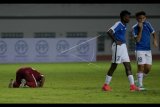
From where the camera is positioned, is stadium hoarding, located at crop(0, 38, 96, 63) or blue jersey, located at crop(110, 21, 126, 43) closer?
blue jersey, located at crop(110, 21, 126, 43)

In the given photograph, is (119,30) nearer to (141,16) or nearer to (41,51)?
(141,16)

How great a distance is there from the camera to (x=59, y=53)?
41.9 meters

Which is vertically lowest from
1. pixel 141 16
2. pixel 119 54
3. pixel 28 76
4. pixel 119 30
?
pixel 28 76

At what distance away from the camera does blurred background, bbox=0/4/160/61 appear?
185ft

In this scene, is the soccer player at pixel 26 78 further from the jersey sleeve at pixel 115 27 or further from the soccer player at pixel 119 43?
the jersey sleeve at pixel 115 27

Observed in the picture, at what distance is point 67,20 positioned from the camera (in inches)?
2271

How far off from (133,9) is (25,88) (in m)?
40.9

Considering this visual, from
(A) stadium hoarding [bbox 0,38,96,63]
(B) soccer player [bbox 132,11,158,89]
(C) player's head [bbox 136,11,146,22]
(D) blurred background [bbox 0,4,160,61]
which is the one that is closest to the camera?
(C) player's head [bbox 136,11,146,22]

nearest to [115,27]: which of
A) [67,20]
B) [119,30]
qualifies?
[119,30]

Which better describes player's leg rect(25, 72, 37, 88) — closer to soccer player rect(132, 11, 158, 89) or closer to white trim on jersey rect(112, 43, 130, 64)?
white trim on jersey rect(112, 43, 130, 64)

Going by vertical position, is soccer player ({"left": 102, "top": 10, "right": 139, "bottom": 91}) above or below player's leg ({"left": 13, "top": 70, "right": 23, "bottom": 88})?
above

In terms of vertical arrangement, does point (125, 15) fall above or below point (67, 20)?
below

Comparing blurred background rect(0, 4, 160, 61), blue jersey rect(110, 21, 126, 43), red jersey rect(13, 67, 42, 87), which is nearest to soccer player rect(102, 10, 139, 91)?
blue jersey rect(110, 21, 126, 43)

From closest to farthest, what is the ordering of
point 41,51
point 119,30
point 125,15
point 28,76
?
1. point 125,15
2. point 119,30
3. point 28,76
4. point 41,51
